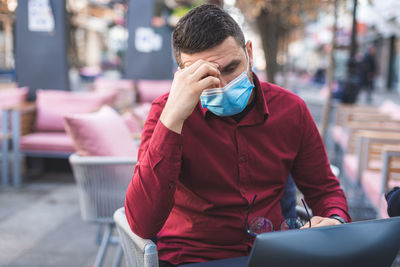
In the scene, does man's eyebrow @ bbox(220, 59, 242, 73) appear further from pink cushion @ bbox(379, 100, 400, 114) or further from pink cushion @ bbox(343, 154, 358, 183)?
pink cushion @ bbox(379, 100, 400, 114)

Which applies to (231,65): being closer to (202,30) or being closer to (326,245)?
(202,30)

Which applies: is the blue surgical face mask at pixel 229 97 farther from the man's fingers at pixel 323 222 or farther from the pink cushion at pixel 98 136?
the pink cushion at pixel 98 136

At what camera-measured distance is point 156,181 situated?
4.84 feet

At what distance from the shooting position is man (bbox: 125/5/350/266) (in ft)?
4.87

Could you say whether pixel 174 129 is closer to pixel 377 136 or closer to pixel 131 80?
pixel 377 136

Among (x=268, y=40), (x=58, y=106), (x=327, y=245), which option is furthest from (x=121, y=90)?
(x=327, y=245)

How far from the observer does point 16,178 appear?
5.67m

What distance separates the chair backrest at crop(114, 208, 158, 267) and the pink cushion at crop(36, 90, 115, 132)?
4.59 meters

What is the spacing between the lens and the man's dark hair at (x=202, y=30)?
1568 mm

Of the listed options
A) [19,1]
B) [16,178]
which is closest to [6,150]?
[16,178]

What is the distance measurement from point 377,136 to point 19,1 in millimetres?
5702

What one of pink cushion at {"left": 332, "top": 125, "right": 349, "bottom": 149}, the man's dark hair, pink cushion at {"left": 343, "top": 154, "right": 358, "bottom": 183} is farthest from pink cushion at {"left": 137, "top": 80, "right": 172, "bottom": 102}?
the man's dark hair

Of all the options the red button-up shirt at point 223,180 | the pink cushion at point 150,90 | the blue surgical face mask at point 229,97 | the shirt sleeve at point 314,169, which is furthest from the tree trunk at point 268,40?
the blue surgical face mask at point 229,97

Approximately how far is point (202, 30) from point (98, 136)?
1.82 m
